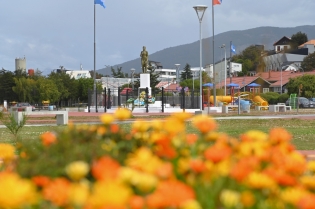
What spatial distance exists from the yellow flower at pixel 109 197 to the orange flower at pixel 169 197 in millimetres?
108

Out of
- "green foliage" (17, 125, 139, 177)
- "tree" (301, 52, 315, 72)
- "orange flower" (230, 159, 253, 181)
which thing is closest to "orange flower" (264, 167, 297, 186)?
"orange flower" (230, 159, 253, 181)

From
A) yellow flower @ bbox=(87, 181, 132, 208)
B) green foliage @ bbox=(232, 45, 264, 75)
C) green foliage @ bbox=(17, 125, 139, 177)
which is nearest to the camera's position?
yellow flower @ bbox=(87, 181, 132, 208)

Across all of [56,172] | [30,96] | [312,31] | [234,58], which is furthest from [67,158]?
[312,31]

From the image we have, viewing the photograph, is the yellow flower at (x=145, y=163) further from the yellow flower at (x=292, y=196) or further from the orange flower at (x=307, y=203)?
the orange flower at (x=307, y=203)

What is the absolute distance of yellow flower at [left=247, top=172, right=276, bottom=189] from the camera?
107 inches

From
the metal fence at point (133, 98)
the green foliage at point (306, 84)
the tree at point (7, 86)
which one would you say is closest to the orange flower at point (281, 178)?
the metal fence at point (133, 98)

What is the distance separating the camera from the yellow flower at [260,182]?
2722 millimetres

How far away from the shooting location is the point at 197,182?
115 inches

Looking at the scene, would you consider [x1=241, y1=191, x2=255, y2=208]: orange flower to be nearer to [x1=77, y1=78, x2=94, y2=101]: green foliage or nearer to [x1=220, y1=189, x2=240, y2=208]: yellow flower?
[x1=220, y1=189, x2=240, y2=208]: yellow flower

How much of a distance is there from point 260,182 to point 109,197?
0.79m

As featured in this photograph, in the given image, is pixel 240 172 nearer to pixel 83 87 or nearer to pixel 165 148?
pixel 165 148

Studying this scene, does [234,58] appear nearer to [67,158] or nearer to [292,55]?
[292,55]

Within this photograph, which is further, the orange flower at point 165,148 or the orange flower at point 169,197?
the orange flower at point 165,148

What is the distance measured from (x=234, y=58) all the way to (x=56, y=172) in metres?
116
